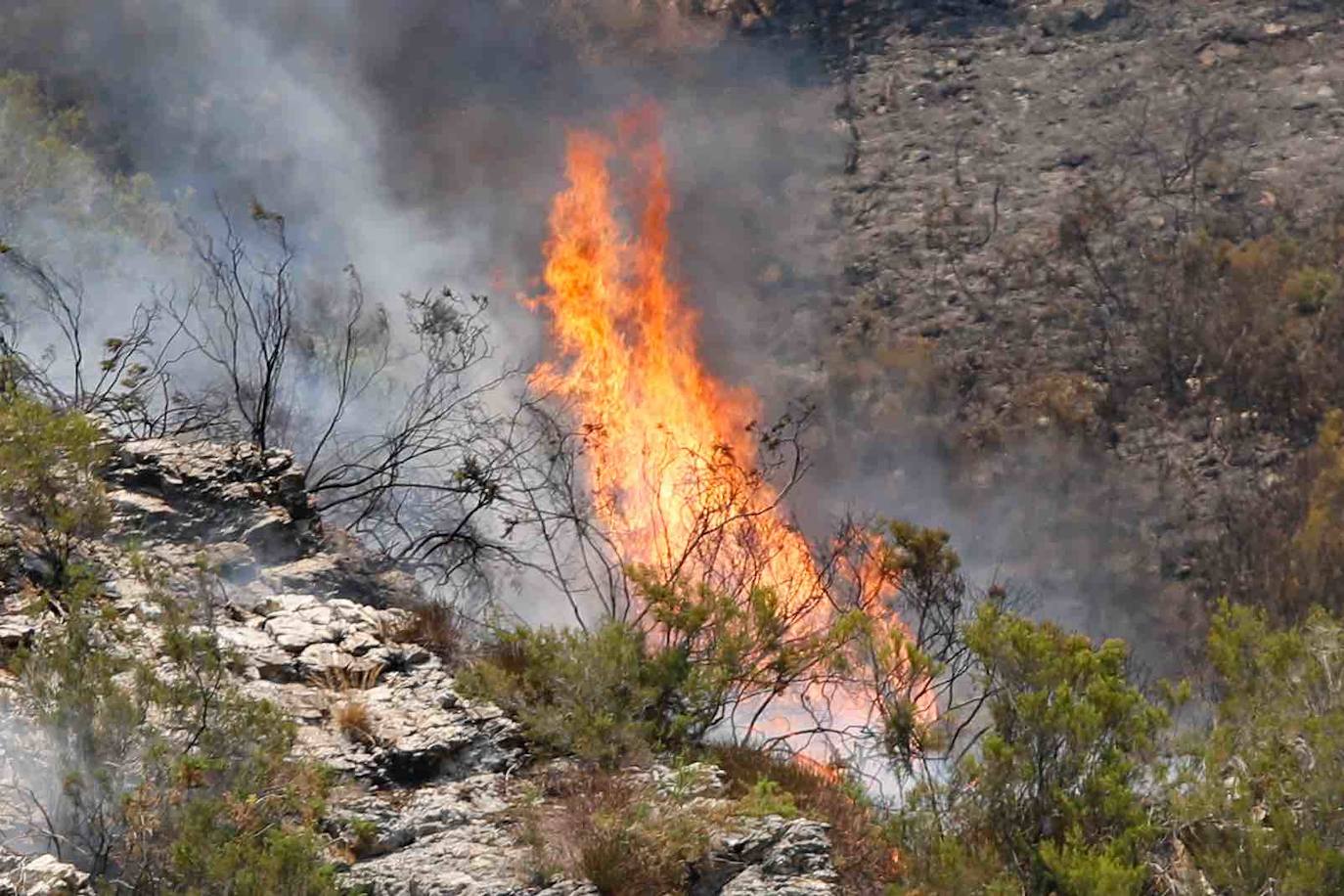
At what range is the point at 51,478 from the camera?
1368 cm

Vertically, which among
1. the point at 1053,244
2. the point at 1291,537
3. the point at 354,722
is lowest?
the point at 354,722

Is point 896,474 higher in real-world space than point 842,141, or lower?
lower

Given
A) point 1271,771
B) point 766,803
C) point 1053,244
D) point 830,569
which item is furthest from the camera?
point 1053,244

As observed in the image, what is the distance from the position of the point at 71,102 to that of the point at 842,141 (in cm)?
1383

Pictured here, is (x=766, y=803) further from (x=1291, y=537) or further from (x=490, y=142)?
(x=490, y=142)

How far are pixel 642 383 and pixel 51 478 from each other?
1596 centimetres

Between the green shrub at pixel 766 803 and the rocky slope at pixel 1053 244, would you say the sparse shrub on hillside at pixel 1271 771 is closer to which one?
the green shrub at pixel 766 803

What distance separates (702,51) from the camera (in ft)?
116

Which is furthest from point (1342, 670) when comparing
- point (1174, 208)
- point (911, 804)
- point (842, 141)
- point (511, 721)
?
point (842, 141)

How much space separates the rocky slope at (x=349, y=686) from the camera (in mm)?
11969

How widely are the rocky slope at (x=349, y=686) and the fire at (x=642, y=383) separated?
5.58 meters

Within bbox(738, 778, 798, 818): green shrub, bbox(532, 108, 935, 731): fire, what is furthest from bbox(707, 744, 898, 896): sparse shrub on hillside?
bbox(532, 108, 935, 731): fire

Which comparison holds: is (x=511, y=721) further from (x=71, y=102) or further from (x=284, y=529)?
(x=71, y=102)

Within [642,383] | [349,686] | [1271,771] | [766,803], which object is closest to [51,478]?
[349,686]
